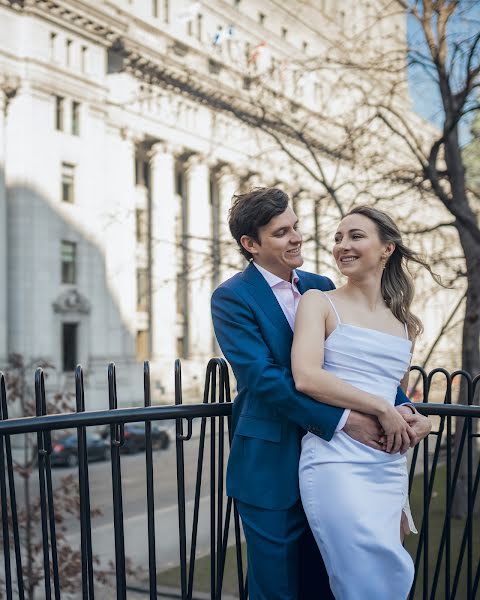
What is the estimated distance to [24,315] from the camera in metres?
38.9

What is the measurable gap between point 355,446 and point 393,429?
6.7 inches

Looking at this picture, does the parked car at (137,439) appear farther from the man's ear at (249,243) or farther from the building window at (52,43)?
the man's ear at (249,243)

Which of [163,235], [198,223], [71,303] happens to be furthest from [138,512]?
[198,223]

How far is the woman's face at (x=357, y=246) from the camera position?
359cm

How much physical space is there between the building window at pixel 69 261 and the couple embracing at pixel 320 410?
126ft

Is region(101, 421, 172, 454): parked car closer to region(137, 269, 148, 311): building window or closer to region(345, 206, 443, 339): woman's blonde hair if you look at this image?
region(137, 269, 148, 311): building window

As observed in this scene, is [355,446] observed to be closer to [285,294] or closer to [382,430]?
[382,430]

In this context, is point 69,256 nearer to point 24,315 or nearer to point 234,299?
point 24,315

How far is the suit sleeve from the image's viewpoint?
3.35 metres

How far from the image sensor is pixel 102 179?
4325 centimetres

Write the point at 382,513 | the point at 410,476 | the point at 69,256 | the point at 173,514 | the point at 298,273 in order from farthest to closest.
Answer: the point at 69,256, the point at 173,514, the point at 410,476, the point at 298,273, the point at 382,513

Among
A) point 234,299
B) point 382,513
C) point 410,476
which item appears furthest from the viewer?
point 410,476

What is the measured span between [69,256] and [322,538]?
39.3 metres

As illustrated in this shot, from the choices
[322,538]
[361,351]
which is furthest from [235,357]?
[322,538]
